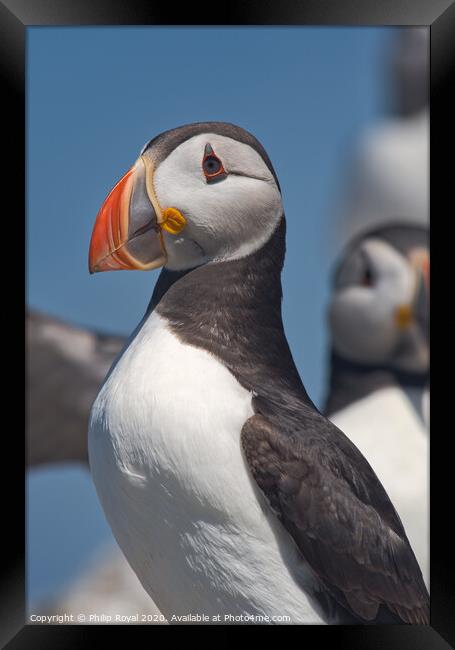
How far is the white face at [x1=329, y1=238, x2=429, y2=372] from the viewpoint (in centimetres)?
505

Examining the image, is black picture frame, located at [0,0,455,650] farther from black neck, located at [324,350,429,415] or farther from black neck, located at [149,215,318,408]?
black neck, located at [149,215,318,408]

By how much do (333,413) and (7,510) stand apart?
1.54 meters

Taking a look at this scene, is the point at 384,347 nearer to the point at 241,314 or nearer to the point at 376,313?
the point at 376,313

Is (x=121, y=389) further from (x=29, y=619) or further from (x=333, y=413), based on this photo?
(x=333, y=413)

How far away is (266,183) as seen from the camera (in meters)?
3.44

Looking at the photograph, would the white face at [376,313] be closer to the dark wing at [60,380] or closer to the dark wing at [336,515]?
the dark wing at [60,380]

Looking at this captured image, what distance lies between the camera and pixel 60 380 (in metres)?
5.25

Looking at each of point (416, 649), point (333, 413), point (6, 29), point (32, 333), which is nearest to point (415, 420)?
point (333, 413)

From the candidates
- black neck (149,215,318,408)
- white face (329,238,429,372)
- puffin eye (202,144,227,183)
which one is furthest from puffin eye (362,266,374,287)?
puffin eye (202,144,227,183)

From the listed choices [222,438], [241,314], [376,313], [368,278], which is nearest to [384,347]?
[376,313]

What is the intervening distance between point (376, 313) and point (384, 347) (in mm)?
171

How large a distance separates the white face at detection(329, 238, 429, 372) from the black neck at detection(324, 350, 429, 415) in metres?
0.03

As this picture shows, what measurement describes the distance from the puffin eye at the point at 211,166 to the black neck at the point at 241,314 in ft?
0.90

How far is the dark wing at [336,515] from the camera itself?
10.4ft
